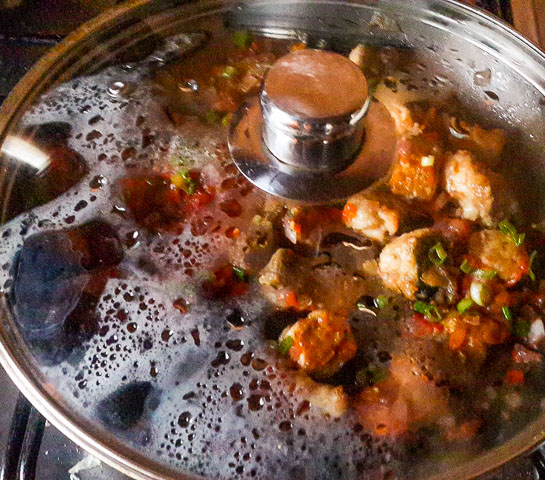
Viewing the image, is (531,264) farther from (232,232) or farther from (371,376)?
(232,232)

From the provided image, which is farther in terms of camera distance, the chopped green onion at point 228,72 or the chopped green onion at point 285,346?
the chopped green onion at point 228,72

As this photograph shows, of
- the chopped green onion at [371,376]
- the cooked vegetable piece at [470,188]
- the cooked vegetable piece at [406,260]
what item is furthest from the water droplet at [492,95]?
the chopped green onion at [371,376]

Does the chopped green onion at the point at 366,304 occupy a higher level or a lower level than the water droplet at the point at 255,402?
higher

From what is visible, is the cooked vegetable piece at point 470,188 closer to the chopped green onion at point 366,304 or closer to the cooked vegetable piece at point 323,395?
the chopped green onion at point 366,304

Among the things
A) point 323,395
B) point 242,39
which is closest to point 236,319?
point 323,395

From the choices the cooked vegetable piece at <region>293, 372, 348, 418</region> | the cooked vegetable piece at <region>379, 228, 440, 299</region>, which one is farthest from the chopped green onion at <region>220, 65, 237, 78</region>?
the cooked vegetable piece at <region>293, 372, 348, 418</region>

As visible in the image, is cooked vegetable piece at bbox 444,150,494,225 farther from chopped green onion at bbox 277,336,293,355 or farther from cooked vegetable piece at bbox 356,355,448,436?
chopped green onion at bbox 277,336,293,355

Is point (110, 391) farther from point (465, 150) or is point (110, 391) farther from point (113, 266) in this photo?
point (465, 150)
